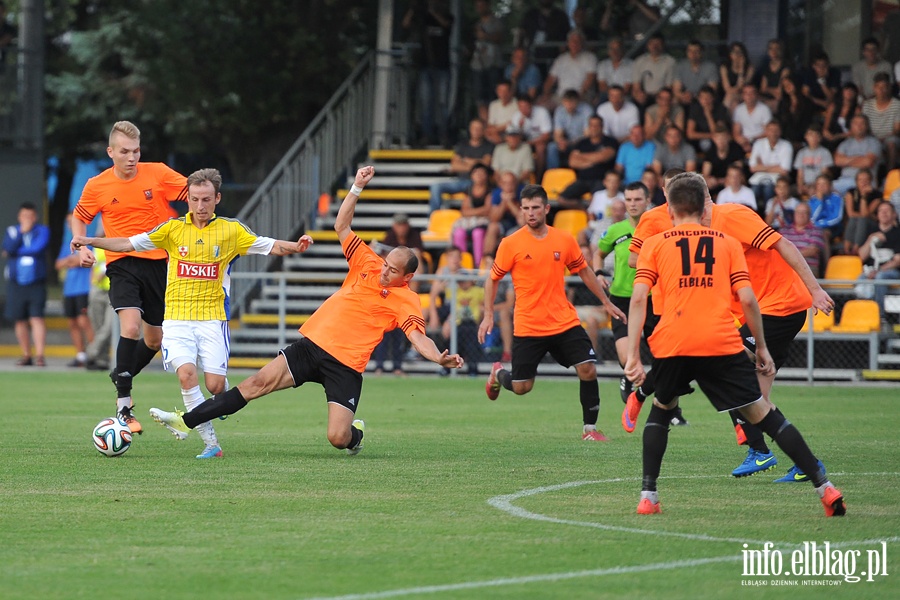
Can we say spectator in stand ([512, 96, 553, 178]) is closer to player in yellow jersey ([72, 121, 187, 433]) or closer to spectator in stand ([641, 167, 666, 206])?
spectator in stand ([641, 167, 666, 206])

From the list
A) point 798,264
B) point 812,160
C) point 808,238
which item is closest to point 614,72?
point 812,160

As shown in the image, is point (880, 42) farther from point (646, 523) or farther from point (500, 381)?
point (646, 523)

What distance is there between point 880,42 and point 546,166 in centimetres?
592

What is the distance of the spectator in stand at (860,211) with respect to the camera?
1962 centimetres

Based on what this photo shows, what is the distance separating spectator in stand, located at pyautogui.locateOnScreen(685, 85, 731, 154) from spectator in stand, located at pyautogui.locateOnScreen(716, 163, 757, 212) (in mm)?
1902

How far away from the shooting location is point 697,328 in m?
7.50

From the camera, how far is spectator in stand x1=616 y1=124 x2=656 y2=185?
70.6ft

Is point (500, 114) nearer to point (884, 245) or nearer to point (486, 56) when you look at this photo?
point (486, 56)

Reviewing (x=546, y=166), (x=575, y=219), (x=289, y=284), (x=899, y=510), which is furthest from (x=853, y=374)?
(x=899, y=510)

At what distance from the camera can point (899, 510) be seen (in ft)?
26.2

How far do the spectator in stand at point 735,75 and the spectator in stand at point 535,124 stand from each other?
2934 millimetres

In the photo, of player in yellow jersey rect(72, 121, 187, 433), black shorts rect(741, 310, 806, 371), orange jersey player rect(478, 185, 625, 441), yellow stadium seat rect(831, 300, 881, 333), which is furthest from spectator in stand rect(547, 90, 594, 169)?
black shorts rect(741, 310, 806, 371)

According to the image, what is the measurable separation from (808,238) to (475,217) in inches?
204

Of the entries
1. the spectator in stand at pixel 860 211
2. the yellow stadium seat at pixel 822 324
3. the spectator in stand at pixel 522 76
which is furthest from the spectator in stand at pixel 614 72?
the yellow stadium seat at pixel 822 324
